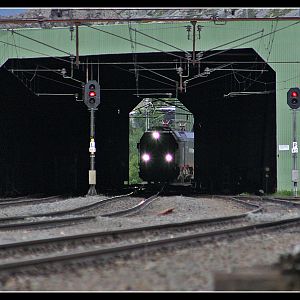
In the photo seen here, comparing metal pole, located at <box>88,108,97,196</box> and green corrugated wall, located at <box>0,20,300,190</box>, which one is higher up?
green corrugated wall, located at <box>0,20,300,190</box>

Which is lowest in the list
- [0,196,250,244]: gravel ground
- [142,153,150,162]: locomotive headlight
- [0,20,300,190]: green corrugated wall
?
[0,196,250,244]: gravel ground

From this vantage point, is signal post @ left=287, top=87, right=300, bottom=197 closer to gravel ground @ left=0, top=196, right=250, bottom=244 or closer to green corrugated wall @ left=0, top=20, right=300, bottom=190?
green corrugated wall @ left=0, top=20, right=300, bottom=190

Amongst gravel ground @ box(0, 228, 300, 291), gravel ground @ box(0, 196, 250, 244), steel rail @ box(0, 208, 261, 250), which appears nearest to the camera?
gravel ground @ box(0, 228, 300, 291)

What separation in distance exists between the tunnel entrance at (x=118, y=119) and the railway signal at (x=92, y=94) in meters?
3.10

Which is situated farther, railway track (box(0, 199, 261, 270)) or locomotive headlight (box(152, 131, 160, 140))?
locomotive headlight (box(152, 131, 160, 140))

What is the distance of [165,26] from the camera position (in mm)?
29703

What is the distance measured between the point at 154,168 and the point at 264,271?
115 feet

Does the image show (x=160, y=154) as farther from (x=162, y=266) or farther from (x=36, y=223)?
(x=162, y=266)

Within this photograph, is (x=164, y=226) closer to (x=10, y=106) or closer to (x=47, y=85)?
(x=10, y=106)

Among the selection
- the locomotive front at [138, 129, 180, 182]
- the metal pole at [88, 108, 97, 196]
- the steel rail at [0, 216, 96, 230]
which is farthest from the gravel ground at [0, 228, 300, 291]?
the locomotive front at [138, 129, 180, 182]

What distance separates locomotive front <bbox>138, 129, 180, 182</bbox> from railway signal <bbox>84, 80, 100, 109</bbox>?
14.2 meters

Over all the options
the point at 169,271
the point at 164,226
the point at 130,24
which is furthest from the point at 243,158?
the point at 169,271

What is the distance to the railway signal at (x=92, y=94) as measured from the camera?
90.0 feet

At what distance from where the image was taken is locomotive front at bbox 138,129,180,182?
4166 centimetres
